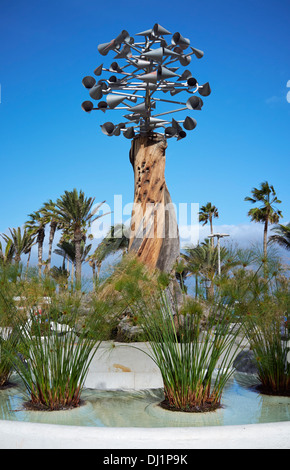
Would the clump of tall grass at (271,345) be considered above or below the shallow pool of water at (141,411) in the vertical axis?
above

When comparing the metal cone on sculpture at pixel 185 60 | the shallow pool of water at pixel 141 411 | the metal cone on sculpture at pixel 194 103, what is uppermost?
the metal cone on sculpture at pixel 185 60

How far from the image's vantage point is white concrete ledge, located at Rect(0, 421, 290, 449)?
8.11 feet

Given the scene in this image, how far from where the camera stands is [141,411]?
3463mm

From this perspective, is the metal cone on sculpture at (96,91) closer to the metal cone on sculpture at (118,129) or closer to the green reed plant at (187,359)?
the metal cone on sculpture at (118,129)

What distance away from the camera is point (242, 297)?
3.52 m

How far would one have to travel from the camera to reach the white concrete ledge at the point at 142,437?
8.11 feet

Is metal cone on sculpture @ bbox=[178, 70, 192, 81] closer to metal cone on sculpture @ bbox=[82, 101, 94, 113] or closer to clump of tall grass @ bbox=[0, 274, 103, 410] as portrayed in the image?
metal cone on sculpture @ bbox=[82, 101, 94, 113]

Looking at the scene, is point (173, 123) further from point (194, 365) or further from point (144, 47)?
point (194, 365)

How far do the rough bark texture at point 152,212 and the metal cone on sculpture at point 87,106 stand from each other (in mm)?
1167

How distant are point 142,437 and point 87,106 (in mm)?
7808

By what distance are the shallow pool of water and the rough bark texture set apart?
16.0 feet

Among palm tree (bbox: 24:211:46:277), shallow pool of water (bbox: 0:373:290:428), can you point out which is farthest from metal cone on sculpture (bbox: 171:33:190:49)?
palm tree (bbox: 24:211:46:277)

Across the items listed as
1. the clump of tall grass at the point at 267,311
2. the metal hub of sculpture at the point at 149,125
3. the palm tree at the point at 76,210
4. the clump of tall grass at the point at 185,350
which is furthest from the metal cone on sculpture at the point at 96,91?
the palm tree at the point at 76,210

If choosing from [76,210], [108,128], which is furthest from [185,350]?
[76,210]
